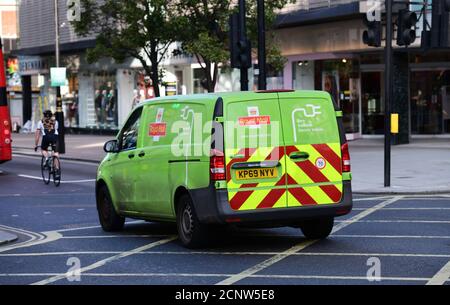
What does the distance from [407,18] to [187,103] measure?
26.4 ft

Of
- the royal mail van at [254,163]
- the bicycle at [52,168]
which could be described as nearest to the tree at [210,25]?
the bicycle at [52,168]

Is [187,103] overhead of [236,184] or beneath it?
overhead

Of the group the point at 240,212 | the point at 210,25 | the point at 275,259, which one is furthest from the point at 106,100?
the point at 275,259

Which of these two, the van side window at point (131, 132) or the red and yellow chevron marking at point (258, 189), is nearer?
the red and yellow chevron marking at point (258, 189)

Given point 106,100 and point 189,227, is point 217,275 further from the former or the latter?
point 106,100

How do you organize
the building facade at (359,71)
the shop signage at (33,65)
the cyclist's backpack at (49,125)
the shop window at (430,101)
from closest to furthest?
Answer: the cyclist's backpack at (49,125) < the building facade at (359,71) < the shop window at (430,101) < the shop signage at (33,65)

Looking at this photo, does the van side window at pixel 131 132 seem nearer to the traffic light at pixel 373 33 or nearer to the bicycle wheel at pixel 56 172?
the traffic light at pixel 373 33

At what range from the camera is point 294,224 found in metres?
10.4

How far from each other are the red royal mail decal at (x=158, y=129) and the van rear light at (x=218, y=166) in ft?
4.44

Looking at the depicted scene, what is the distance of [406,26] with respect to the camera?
17.2 meters

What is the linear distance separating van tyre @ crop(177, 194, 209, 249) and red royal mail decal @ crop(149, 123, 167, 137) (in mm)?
997

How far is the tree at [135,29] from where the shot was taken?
85.1 feet
